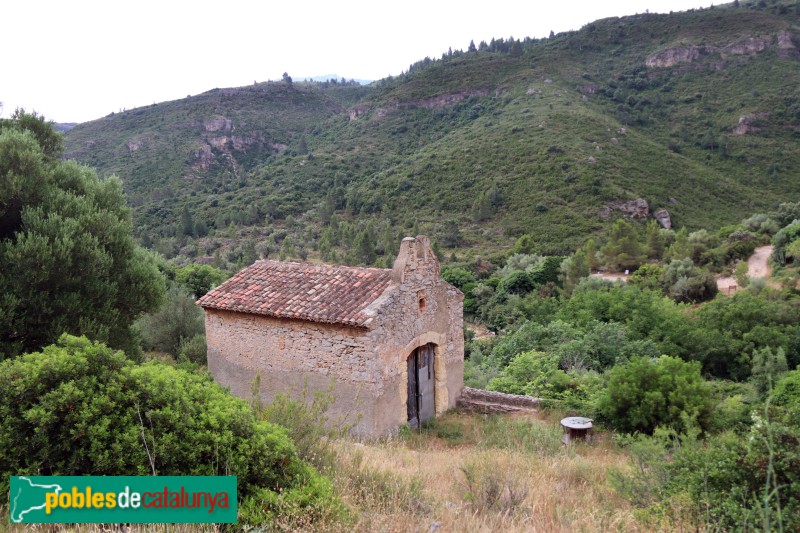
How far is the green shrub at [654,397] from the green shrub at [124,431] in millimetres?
7871

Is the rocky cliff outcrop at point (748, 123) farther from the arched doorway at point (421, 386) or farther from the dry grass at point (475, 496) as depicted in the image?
the dry grass at point (475, 496)

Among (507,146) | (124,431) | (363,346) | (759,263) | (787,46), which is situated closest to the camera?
(124,431)

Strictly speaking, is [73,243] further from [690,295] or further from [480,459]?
[690,295]

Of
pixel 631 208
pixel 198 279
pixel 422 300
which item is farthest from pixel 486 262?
pixel 422 300

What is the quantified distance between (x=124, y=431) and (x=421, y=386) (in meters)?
7.89

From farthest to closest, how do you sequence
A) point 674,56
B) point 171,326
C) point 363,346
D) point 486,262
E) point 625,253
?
point 674,56, point 486,262, point 625,253, point 171,326, point 363,346

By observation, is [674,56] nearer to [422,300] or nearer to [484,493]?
[422,300]

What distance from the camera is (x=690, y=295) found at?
31.5 metres

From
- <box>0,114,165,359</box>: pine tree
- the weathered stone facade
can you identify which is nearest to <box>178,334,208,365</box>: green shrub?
the weathered stone facade

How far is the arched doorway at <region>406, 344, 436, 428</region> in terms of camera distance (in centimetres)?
1123

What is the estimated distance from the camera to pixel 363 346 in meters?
9.84

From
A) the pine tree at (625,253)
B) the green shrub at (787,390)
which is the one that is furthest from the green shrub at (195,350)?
the pine tree at (625,253)

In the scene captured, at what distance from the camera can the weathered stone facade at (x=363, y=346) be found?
390 inches

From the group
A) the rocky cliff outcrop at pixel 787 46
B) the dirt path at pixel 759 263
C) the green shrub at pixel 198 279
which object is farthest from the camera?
the rocky cliff outcrop at pixel 787 46
